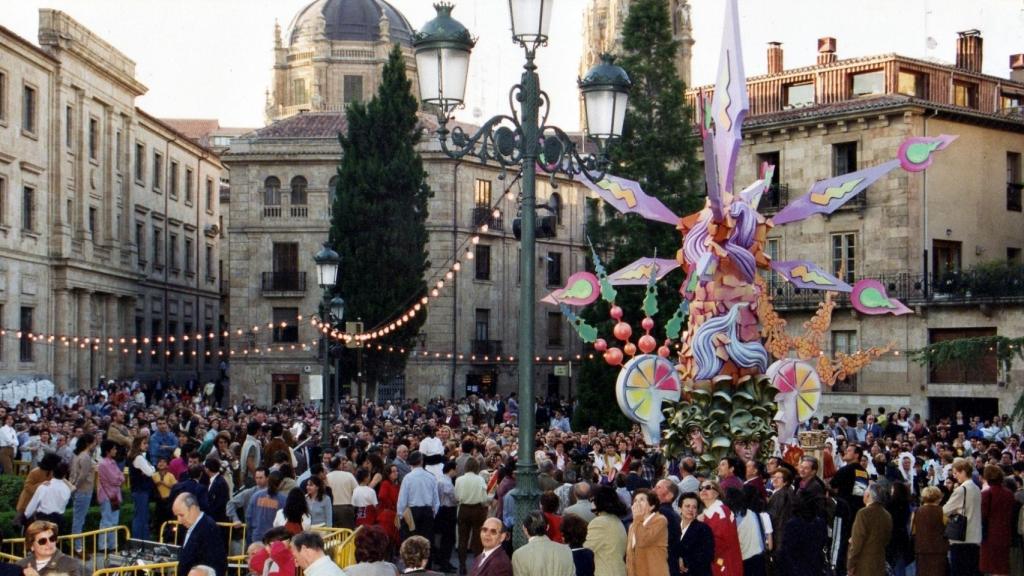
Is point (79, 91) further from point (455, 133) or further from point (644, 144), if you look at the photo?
point (455, 133)

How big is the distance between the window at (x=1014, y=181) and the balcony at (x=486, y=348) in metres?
20.0

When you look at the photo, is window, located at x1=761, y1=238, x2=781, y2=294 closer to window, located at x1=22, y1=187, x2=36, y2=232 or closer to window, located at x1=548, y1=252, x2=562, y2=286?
window, located at x1=548, y1=252, x2=562, y2=286

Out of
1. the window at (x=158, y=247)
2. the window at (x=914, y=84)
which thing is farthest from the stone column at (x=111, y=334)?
the window at (x=914, y=84)

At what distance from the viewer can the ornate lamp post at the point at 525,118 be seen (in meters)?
11.9

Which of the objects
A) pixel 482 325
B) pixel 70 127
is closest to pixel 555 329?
pixel 482 325

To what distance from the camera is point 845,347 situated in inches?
1570

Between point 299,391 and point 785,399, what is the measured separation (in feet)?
105

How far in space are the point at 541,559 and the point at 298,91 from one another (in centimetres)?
6461

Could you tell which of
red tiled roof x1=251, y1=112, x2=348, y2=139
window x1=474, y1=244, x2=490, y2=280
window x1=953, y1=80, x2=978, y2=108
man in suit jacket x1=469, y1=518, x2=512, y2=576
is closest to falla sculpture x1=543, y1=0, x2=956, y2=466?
man in suit jacket x1=469, y1=518, x2=512, y2=576

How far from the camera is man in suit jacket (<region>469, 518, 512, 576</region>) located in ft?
31.3

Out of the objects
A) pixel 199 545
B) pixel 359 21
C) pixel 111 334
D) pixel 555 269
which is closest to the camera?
pixel 199 545

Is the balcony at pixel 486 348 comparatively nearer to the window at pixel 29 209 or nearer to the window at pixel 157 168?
the window at pixel 157 168

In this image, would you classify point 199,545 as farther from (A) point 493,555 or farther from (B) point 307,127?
(B) point 307,127

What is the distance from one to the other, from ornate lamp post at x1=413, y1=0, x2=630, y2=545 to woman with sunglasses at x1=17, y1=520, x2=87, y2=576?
3.66m
